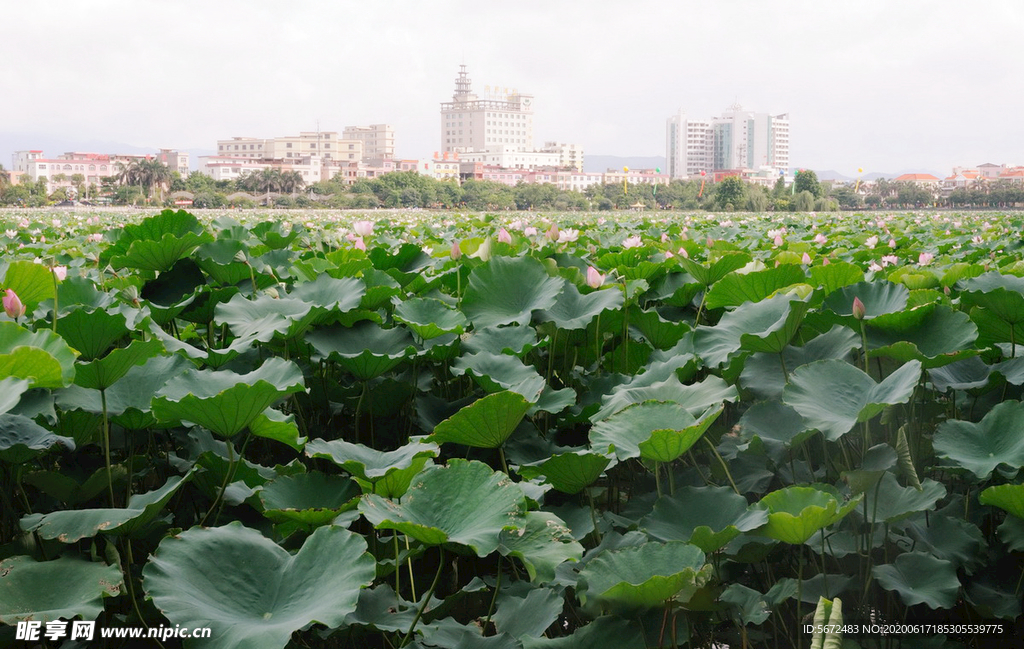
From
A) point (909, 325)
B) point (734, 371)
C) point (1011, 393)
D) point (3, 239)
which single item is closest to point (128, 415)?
point (734, 371)

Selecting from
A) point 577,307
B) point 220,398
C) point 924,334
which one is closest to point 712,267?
point 577,307

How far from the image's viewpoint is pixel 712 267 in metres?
1.56

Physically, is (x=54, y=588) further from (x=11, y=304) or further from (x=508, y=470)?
(x=508, y=470)

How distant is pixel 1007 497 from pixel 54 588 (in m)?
0.98

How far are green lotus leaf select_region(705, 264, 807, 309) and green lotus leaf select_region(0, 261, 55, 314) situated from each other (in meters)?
1.02

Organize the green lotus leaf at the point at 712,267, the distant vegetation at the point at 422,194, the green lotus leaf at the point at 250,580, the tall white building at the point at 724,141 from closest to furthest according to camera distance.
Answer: the green lotus leaf at the point at 250,580 < the green lotus leaf at the point at 712,267 < the distant vegetation at the point at 422,194 < the tall white building at the point at 724,141

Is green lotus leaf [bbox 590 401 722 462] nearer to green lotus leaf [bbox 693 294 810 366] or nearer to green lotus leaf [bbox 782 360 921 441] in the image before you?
green lotus leaf [bbox 782 360 921 441]

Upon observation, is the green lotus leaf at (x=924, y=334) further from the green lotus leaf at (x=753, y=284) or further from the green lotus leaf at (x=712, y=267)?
the green lotus leaf at (x=712, y=267)

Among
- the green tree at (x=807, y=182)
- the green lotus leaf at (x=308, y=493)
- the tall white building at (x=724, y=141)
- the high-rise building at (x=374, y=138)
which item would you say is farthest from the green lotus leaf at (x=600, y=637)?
the tall white building at (x=724, y=141)

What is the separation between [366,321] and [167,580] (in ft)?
2.12

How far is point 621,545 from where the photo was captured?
863 mm

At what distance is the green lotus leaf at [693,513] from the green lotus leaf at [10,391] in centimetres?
62

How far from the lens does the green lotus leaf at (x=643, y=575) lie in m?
0.71

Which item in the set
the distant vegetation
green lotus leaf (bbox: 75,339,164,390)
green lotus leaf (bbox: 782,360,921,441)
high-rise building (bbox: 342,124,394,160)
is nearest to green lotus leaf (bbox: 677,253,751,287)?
green lotus leaf (bbox: 782,360,921,441)
